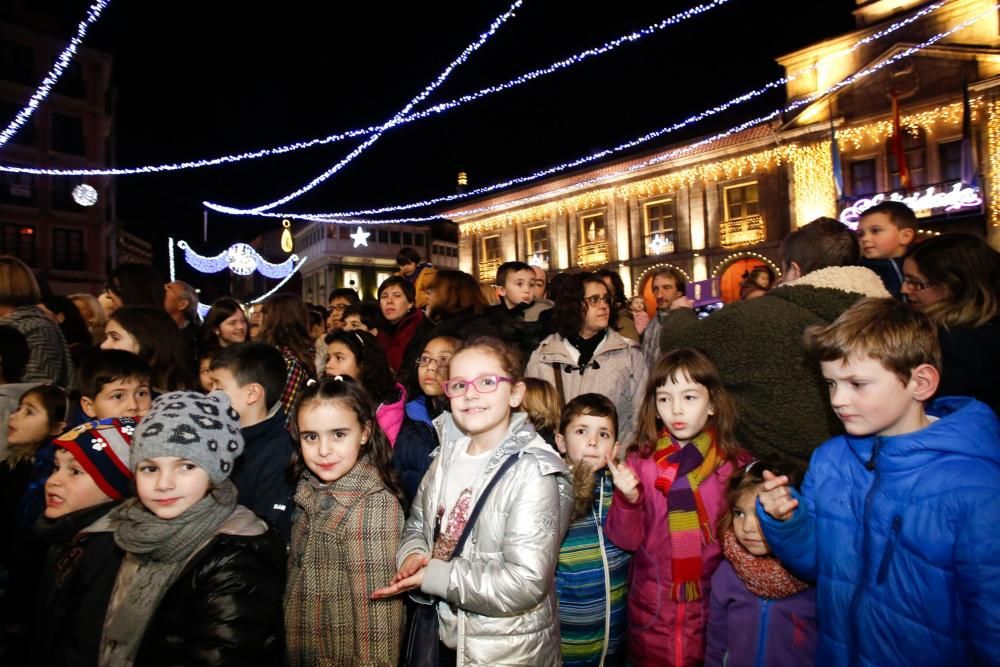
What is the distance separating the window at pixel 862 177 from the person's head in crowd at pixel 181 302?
21.8 metres

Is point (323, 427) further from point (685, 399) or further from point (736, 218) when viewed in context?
point (736, 218)

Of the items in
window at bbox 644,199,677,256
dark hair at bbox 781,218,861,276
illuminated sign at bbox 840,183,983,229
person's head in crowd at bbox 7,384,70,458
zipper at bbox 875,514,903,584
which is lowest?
zipper at bbox 875,514,903,584

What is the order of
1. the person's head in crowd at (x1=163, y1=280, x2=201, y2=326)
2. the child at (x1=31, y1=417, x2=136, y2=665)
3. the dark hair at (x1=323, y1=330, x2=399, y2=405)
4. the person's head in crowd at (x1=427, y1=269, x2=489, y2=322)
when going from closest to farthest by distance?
the child at (x1=31, y1=417, x2=136, y2=665)
the dark hair at (x1=323, y1=330, x2=399, y2=405)
the person's head in crowd at (x1=427, y1=269, x2=489, y2=322)
the person's head in crowd at (x1=163, y1=280, x2=201, y2=326)

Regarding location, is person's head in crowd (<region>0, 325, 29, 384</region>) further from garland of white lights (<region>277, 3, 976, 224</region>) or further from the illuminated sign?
the illuminated sign

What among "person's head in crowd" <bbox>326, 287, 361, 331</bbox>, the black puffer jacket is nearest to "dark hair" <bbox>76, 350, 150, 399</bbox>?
the black puffer jacket

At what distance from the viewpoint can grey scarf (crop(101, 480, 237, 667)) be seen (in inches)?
87.2

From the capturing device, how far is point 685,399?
2990 mm

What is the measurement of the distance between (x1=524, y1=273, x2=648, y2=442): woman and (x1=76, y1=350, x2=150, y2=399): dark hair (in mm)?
2846

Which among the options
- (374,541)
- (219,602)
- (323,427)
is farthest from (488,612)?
(323,427)

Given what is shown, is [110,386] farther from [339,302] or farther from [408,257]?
[408,257]

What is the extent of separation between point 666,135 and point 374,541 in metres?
26.0

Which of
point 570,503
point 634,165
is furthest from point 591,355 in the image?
point 634,165

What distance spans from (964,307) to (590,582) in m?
2.32

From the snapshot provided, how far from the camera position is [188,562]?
2.26 m
